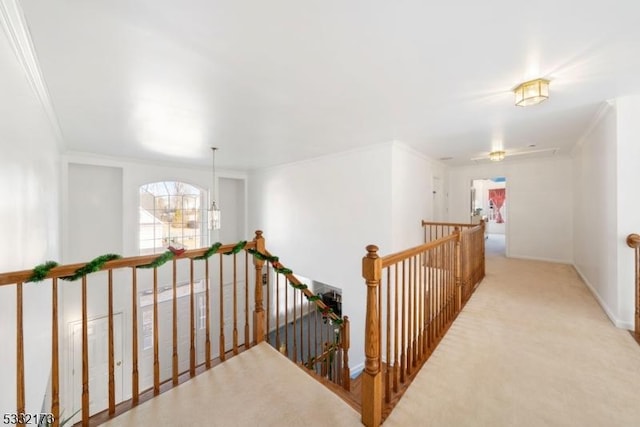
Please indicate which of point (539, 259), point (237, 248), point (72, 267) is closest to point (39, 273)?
point (72, 267)

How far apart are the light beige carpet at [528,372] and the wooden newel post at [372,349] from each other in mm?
161

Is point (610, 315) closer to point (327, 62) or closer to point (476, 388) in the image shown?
point (476, 388)

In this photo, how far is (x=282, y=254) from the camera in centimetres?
638

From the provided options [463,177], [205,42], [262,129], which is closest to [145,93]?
[205,42]

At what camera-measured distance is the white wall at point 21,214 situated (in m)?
1.49

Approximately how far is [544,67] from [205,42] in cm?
253

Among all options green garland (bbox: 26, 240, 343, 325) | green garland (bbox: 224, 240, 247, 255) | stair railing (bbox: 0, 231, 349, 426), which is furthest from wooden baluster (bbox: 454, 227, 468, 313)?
green garland (bbox: 224, 240, 247, 255)

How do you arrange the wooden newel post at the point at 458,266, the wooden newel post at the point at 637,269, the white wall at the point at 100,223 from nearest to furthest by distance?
the wooden newel post at the point at 637,269 → the wooden newel post at the point at 458,266 → the white wall at the point at 100,223

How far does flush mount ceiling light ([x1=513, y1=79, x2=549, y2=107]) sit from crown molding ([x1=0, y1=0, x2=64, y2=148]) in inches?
138

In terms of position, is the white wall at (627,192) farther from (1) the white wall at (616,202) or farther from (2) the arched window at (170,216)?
(2) the arched window at (170,216)

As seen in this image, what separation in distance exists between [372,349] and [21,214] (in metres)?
2.64

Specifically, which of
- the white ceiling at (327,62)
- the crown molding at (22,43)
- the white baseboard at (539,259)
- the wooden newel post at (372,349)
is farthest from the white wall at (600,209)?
the crown molding at (22,43)

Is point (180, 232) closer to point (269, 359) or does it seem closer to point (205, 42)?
point (269, 359)

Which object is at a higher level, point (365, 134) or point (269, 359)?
point (365, 134)
